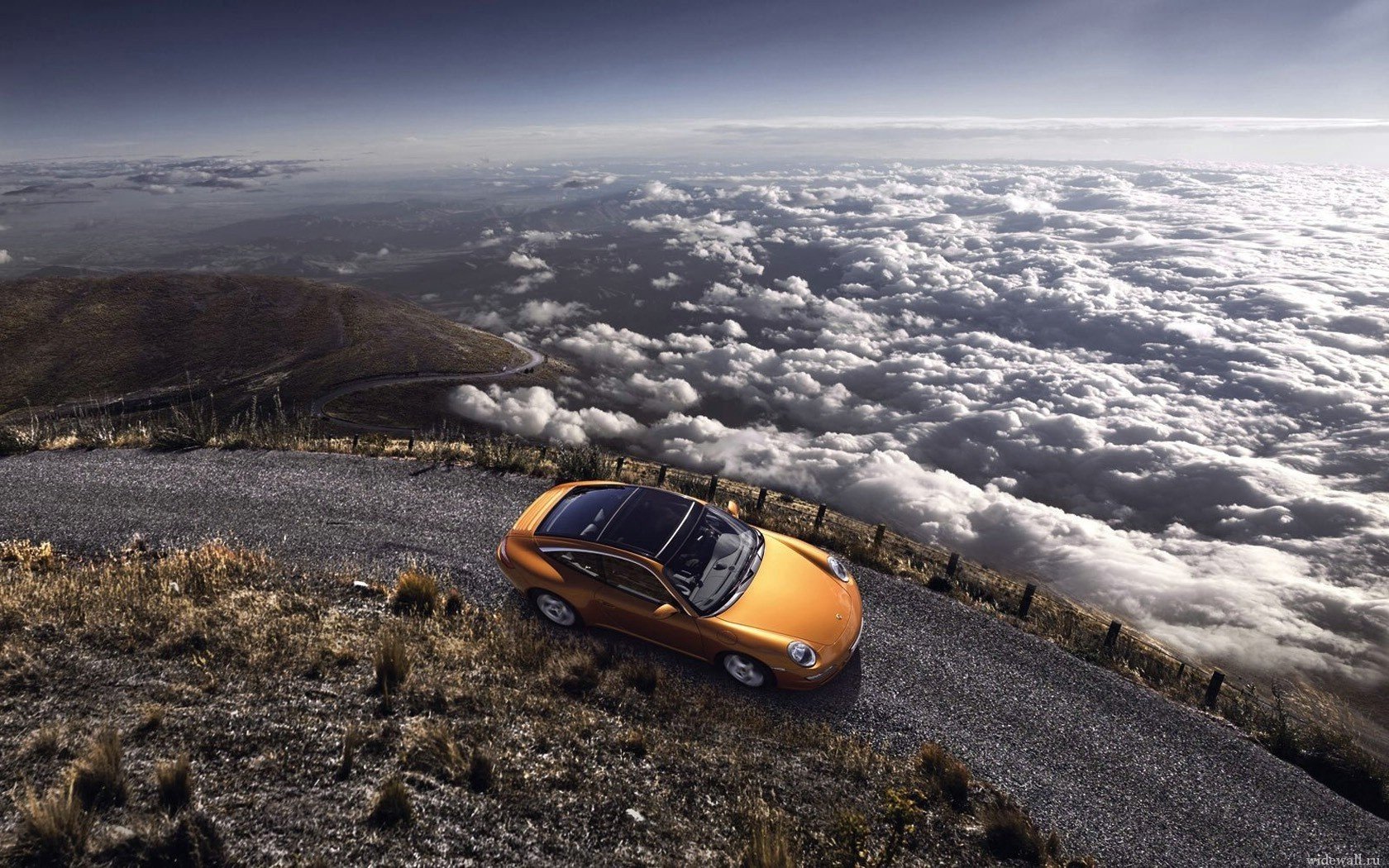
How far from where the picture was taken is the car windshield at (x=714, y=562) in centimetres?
736

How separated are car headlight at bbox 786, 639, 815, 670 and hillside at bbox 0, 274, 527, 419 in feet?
338

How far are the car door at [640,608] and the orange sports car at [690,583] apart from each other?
0.05 feet

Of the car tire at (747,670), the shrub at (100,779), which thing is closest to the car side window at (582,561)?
the car tire at (747,670)

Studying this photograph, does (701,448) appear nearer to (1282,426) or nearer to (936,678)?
(936,678)

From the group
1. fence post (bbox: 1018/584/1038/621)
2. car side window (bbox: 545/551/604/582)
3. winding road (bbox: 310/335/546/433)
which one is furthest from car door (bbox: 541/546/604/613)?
winding road (bbox: 310/335/546/433)

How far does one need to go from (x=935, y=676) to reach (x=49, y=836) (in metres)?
9.22

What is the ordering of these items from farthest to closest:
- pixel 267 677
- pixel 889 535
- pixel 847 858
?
pixel 889 535, pixel 267 677, pixel 847 858

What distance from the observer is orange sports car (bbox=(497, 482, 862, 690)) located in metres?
7.12

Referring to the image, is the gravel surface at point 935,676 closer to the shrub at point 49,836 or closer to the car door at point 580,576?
the car door at point 580,576

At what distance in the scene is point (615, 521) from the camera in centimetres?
798

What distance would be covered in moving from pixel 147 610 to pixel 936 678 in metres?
10.8

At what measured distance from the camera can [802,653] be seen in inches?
274

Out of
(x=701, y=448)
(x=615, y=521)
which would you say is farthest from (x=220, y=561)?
(x=701, y=448)

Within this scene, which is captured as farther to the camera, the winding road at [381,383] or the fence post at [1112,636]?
the winding road at [381,383]
